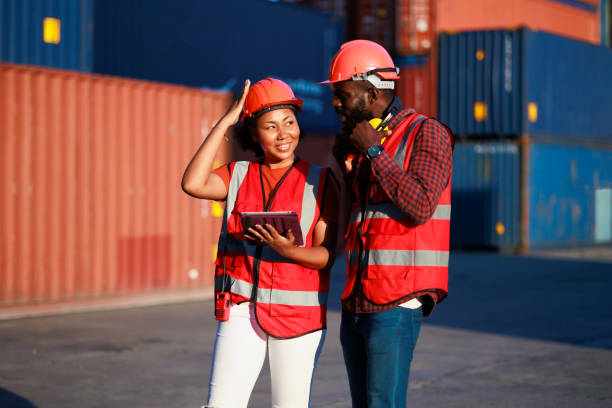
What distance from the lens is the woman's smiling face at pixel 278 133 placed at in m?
3.48

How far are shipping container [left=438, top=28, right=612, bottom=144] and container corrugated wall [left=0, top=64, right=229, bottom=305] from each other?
10348 mm

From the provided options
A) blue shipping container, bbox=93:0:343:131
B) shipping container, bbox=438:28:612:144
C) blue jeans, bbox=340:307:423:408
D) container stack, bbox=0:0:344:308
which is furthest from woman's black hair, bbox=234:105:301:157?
shipping container, bbox=438:28:612:144

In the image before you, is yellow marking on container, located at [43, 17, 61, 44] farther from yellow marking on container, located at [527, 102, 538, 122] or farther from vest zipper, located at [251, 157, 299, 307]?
yellow marking on container, located at [527, 102, 538, 122]

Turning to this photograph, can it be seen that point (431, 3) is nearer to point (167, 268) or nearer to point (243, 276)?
point (167, 268)

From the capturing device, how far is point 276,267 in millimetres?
3350

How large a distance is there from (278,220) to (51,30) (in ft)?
32.3

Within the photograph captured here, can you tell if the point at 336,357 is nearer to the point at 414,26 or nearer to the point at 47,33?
the point at 47,33

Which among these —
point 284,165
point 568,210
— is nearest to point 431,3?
point 568,210

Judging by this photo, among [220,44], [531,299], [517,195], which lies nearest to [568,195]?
[517,195]

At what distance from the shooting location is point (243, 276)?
3.38 metres

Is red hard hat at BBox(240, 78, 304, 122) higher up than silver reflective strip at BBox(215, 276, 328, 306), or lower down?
higher up

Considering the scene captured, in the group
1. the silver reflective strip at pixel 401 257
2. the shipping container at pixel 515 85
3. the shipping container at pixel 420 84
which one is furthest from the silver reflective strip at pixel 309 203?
the shipping container at pixel 420 84

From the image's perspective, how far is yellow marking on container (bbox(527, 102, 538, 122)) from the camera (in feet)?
70.4

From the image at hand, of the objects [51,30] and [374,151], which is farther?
[51,30]
